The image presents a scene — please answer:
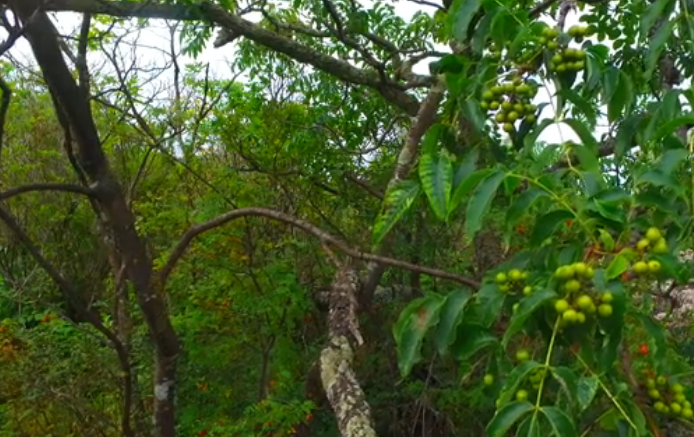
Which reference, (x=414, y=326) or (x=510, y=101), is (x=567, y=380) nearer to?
(x=414, y=326)

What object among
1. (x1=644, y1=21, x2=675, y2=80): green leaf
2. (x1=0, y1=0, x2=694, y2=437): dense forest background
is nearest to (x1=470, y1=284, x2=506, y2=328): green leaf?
(x1=0, y1=0, x2=694, y2=437): dense forest background

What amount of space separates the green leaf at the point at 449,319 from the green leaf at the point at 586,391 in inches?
8.1

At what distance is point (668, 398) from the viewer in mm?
1336

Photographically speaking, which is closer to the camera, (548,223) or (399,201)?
(548,223)

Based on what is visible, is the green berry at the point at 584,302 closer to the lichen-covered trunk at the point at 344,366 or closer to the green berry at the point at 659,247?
the green berry at the point at 659,247

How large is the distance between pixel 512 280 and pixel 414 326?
17 centimetres

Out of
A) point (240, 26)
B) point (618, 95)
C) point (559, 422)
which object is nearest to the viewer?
point (559, 422)

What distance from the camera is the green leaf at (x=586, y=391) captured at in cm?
108

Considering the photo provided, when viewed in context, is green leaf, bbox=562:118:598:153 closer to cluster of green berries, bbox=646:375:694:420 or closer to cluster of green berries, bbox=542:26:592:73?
cluster of green berries, bbox=542:26:592:73

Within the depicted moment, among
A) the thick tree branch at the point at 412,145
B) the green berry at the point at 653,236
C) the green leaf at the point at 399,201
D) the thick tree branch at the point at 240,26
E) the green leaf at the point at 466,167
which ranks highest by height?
the thick tree branch at the point at 240,26

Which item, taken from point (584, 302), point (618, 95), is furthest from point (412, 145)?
point (584, 302)

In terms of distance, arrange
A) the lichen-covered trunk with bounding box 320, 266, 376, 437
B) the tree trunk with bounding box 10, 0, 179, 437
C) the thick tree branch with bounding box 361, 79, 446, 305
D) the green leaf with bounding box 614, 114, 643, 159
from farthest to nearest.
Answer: the thick tree branch with bounding box 361, 79, 446, 305
the tree trunk with bounding box 10, 0, 179, 437
the lichen-covered trunk with bounding box 320, 266, 376, 437
the green leaf with bounding box 614, 114, 643, 159

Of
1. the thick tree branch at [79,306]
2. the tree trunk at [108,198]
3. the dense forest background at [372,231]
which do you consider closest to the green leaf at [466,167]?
the dense forest background at [372,231]

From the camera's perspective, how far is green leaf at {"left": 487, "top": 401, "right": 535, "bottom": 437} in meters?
1.09
